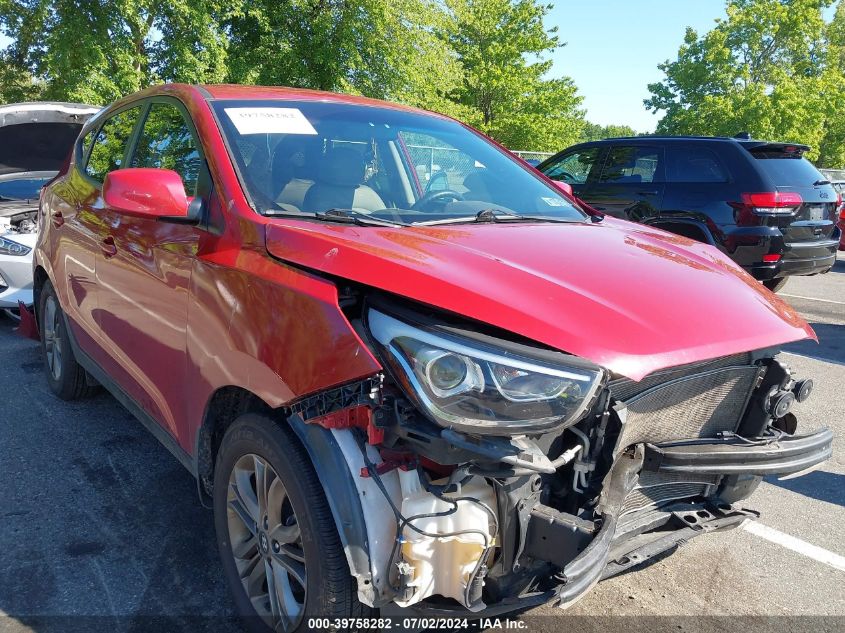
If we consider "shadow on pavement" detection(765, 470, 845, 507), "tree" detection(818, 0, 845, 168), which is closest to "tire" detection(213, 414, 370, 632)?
"shadow on pavement" detection(765, 470, 845, 507)

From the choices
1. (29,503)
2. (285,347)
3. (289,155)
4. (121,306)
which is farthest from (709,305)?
(29,503)

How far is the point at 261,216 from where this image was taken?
2322 millimetres

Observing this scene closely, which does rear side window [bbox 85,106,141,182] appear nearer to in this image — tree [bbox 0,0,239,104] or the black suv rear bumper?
the black suv rear bumper

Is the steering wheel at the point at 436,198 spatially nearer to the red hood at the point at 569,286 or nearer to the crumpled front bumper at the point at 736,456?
the red hood at the point at 569,286

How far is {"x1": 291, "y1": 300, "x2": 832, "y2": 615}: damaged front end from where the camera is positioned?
1702 mm

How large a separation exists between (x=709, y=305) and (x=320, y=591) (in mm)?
1438

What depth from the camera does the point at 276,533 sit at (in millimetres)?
2152

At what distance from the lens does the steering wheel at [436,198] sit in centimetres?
285

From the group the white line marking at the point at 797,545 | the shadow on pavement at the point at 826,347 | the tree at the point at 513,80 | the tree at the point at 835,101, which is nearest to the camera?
the white line marking at the point at 797,545

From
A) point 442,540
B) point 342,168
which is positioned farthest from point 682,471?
point 342,168

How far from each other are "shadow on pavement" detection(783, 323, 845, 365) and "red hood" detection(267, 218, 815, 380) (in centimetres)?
419

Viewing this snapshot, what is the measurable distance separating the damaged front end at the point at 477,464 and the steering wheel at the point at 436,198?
1.04 metres

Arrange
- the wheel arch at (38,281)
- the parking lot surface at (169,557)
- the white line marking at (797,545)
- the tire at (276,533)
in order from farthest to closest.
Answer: the wheel arch at (38,281)
the white line marking at (797,545)
the parking lot surface at (169,557)
the tire at (276,533)

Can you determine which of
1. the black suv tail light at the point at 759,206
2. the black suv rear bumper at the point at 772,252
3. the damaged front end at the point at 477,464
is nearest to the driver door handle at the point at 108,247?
the damaged front end at the point at 477,464
